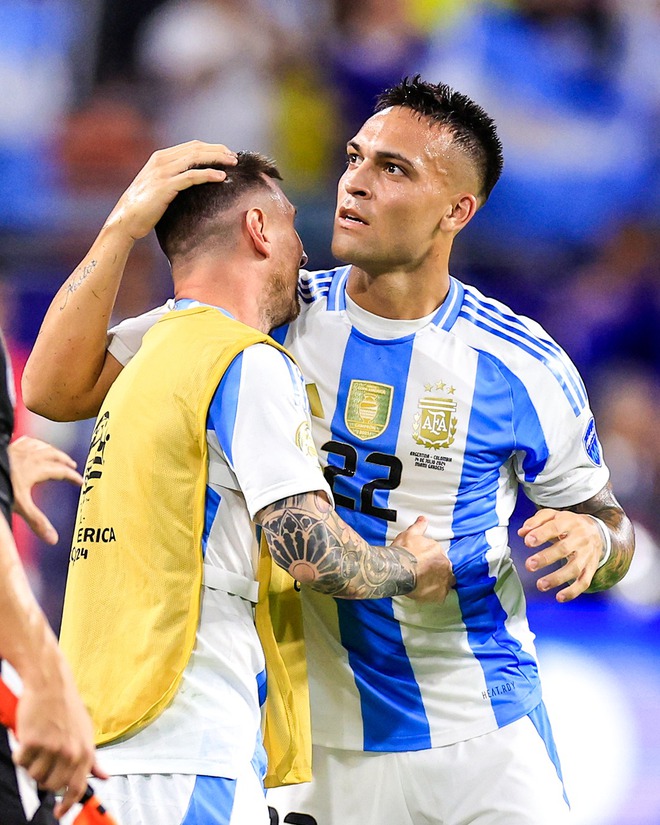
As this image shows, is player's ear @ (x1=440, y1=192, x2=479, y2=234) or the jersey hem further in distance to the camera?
player's ear @ (x1=440, y1=192, x2=479, y2=234)

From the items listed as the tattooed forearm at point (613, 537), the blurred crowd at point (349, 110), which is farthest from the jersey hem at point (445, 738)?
the blurred crowd at point (349, 110)

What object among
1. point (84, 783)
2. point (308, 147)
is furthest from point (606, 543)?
point (308, 147)

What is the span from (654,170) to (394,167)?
4.87 meters

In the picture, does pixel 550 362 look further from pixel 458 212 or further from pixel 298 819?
pixel 298 819

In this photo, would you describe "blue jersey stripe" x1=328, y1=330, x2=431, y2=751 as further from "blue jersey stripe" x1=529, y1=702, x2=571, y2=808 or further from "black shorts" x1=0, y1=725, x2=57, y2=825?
"black shorts" x1=0, y1=725, x2=57, y2=825

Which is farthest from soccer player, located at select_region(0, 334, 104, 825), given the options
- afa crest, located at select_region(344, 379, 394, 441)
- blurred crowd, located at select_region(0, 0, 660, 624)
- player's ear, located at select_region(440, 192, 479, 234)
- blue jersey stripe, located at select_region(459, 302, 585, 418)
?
blurred crowd, located at select_region(0, 0, 660, 624)

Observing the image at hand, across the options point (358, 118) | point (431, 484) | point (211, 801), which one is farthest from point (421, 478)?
point (358, 118)

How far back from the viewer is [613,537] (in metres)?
3.12

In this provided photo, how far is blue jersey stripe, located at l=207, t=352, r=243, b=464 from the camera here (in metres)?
2.46

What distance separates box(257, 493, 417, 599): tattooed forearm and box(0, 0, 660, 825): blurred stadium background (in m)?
4.42

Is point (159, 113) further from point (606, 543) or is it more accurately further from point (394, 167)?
point (606, 543)

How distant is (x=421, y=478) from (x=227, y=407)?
33.2 inches

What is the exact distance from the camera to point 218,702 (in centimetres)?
245

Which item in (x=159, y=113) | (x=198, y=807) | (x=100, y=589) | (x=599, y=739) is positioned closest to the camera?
(x=198, y=807)
